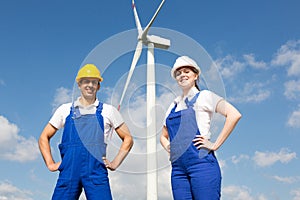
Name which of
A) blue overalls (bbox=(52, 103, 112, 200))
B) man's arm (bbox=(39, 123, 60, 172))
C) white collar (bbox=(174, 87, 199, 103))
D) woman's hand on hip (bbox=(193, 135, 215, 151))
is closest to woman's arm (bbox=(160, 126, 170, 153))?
white collar (bbox=(174, 87, 199, 103))

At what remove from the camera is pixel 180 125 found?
3.70 meters

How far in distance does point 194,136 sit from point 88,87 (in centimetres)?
116

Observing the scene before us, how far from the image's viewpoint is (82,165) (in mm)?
3754

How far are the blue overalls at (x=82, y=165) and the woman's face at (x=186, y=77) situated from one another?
2.92ft

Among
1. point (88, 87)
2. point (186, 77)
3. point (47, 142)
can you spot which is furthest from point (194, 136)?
point (47, 142)

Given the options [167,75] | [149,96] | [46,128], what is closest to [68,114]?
[46,128]

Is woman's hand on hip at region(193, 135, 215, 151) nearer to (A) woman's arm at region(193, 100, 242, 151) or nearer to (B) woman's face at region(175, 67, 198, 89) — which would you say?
(A) woman's arm at region(193, 100, 242, 151)

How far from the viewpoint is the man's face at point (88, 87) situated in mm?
4027

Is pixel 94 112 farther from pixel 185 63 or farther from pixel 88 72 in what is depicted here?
pixel 185 63

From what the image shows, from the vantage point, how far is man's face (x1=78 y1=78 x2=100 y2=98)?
4027mm

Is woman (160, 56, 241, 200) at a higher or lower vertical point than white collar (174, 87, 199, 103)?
lower

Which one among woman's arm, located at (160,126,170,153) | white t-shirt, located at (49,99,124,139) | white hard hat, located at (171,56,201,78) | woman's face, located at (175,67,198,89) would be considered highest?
white hard hat, located at (171,56,201,78)

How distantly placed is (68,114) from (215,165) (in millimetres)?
1477

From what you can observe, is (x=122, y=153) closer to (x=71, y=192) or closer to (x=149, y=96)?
(x=71, y=192)
